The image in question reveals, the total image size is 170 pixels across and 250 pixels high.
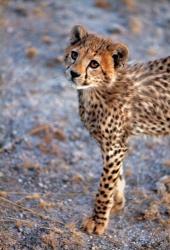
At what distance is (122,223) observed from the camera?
556 cm

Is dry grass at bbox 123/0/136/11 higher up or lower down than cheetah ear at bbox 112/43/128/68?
higher up

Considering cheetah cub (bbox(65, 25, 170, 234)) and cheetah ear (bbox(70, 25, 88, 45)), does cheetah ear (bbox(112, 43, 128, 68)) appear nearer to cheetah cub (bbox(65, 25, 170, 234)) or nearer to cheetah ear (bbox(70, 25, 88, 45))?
cheetah cub (bbox(65, 25, 170, 234))

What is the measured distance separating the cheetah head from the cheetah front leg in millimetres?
614

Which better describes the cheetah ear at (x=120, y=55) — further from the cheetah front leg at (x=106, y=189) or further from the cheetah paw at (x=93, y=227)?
the cheetah paw at (x=93, y=227)

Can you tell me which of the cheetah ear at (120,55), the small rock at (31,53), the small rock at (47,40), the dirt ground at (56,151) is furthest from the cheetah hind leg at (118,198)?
the small rock at (47,40)

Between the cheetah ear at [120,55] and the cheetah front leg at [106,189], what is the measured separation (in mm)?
738

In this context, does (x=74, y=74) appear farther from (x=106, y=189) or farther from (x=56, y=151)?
(x=56, y=151)

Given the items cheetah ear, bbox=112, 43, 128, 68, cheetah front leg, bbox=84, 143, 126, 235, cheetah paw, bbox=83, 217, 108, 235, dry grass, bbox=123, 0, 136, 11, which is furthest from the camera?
dry grass, bbox=123, 0, 136, 11

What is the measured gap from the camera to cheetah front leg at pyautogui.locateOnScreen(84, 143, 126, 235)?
5203 mm

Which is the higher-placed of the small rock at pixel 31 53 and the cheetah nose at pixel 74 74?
the small rock at pixel 31 53

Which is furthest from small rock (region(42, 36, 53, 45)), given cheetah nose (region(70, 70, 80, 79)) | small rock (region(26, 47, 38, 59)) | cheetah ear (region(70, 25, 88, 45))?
cheetah nose (region(70, 70, 80, 79))

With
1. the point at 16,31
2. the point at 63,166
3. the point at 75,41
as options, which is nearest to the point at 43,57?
the point at 16,31

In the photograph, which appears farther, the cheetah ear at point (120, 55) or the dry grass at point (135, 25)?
the dry grass at point (135, 25)

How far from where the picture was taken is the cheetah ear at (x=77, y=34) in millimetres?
5012
